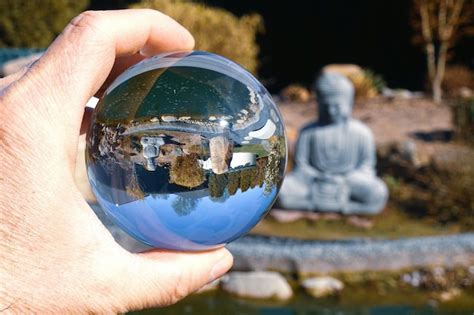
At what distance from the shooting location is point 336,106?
6055mm

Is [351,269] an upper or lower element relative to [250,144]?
lower

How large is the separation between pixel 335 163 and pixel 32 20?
7.32 m

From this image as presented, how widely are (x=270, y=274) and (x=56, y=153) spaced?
12.4 ft

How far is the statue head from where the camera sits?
5977 mm

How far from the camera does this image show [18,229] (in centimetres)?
124

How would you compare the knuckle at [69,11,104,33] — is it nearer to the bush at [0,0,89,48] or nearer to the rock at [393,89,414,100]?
the rock at [393,89,414,100]

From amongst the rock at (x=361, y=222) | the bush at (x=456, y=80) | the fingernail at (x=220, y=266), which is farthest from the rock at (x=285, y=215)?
the bush at (x=456, y=80)

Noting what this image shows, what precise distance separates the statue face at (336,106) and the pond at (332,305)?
1.92m

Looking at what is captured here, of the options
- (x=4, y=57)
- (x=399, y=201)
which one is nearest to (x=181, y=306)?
(x=399, y=201)

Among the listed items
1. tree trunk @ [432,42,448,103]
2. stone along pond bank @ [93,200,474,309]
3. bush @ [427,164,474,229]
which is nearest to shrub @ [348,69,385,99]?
tree trunk @ [432,42,448,103]

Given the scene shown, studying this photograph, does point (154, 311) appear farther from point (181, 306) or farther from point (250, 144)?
point (250, 144)

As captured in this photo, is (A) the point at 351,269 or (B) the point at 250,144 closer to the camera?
(B) the point at 250,144

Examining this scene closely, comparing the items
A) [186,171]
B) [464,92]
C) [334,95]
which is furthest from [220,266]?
[464,92]

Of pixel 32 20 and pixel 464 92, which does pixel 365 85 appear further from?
pixel 32 20
